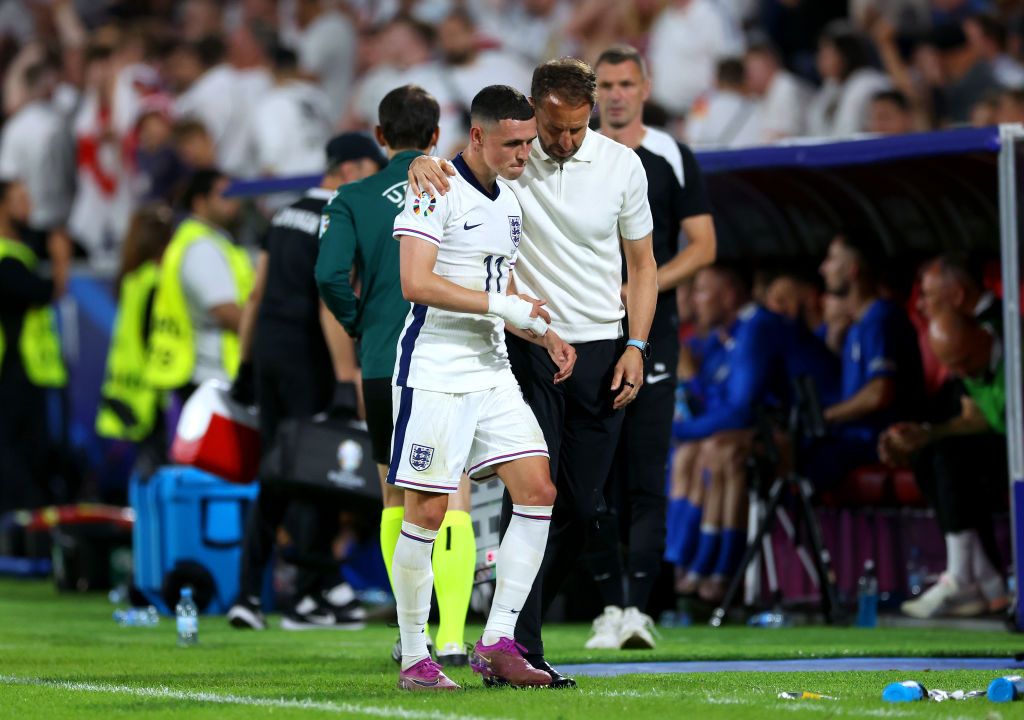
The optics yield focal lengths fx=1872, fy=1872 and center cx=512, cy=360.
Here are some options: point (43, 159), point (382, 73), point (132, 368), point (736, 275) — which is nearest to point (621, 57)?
point (736, 275)

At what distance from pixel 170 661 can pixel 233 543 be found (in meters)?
3.16

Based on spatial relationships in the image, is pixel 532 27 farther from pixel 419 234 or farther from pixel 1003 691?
pixel 1003 691

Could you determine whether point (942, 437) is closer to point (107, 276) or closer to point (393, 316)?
point (393, 316)

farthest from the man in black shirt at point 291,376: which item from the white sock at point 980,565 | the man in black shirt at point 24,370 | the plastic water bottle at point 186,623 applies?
the man in black shirt at point 24,370

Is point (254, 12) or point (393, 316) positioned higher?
point (254, 12)

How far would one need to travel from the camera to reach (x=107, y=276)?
1499 cm

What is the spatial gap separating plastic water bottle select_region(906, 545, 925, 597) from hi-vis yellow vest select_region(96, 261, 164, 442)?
4833mm

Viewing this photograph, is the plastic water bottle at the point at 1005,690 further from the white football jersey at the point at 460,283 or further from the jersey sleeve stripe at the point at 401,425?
the jersey sleeve stripe at the point at 401,425

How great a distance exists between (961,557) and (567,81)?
4402 millimetres

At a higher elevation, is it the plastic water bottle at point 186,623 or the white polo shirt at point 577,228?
the white polo shirt at point 577,228

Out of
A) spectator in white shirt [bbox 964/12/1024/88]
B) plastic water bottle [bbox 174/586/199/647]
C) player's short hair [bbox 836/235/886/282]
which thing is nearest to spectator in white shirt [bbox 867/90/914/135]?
spectator in white shirt [bbox 964/12/1024/88]

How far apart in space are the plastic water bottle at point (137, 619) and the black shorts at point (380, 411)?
3.37 metres

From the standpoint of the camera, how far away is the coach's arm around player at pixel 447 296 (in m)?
5.68

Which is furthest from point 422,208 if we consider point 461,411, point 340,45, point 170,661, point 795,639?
point 340,45
